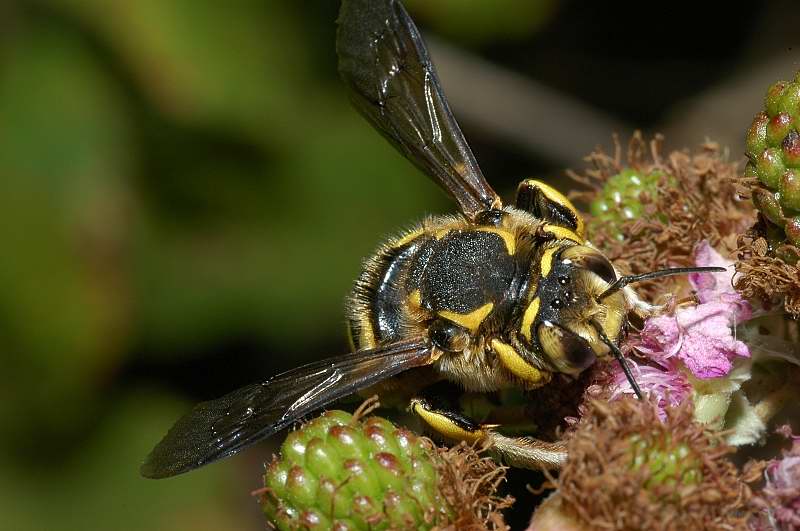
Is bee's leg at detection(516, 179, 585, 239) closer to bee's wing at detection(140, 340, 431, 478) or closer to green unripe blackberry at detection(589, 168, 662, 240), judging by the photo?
green unripe blackberry at detection(589, 168, 662, 240)

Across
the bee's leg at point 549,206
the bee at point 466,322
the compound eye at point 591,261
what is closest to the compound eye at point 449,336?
the bee at point 466,322

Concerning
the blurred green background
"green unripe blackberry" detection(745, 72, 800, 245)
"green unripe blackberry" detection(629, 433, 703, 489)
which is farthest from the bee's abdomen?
the blurred green background

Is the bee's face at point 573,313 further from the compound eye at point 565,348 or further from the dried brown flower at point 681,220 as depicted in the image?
the dried brown flower at point 681,220

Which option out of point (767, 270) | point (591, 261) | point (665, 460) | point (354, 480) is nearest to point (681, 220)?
point (767, 270)

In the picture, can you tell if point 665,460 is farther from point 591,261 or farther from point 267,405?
point 267,405

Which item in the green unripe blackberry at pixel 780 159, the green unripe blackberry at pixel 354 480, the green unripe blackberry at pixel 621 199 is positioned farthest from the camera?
the green unripe blackberry at pixel 621 199

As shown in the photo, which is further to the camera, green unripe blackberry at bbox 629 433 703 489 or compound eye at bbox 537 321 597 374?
compound eye at bbox 537 321 597 374

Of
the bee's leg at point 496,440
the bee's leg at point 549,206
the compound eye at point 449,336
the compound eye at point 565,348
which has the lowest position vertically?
the bee's leg at point 496,440

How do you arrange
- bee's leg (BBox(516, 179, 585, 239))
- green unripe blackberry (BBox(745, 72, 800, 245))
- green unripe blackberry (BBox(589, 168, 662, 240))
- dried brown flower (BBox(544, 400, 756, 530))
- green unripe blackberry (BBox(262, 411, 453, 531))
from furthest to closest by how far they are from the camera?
green unripe blackberry (BBox(589, 168, 662, 240)) < bee's leg (BBox(516, 179, 585, 239)) < green unripe blackberry (BBox(262, 411, 453, 531)) < green unripe blackberry (BBox(745, 72, 800, 245)) < dried brown flower (BBox(544, 400, 756, 530))
